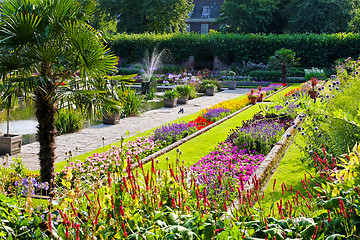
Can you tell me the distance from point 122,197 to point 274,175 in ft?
12.6

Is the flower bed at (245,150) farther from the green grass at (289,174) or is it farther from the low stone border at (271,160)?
the green grass at (289,174)

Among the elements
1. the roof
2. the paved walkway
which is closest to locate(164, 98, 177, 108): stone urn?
the paved walkway

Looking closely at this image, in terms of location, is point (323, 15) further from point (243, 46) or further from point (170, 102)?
point (170, 102)

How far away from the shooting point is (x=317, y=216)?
2707 mm

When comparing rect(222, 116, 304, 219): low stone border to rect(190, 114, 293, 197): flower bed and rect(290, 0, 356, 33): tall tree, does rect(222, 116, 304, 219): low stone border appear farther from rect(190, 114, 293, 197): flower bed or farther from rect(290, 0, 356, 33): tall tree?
rect(290, 0, 356, 33): tall tree

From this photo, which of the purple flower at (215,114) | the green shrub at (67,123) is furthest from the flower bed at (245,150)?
the green shrub at (67,123)

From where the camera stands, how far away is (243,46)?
3247cm

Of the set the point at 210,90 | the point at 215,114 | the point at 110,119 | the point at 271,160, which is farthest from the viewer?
the point at 210,90

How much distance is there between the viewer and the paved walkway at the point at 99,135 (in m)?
7.77

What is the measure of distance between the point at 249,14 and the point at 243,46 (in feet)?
20.6

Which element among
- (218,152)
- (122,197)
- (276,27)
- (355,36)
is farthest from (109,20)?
(122,197)

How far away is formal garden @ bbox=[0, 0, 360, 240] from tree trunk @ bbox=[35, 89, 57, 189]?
0.01 m

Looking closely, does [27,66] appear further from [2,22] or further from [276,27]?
[276,27]

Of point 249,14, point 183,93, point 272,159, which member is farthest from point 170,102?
point 249,14
